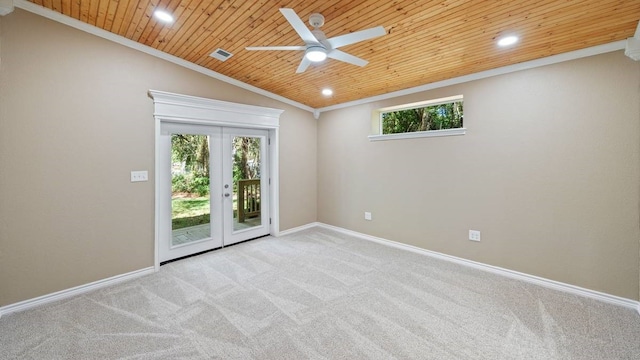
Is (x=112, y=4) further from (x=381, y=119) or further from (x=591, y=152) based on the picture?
(x=591, y=152)

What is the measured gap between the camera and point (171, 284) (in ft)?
9.78

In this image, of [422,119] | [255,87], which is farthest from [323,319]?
[255,87]

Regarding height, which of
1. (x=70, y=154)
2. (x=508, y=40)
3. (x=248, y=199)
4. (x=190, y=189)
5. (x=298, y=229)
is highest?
(x=508, y=40)

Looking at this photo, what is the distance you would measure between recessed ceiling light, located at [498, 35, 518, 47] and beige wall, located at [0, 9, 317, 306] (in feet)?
12.8

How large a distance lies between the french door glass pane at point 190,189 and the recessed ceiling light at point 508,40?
393 centimetres

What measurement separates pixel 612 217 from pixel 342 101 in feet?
12.7

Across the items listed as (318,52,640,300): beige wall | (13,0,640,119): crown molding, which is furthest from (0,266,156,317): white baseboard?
(318,52,640,300): beige wall

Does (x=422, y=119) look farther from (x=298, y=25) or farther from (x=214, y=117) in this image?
(x=214, y=117)

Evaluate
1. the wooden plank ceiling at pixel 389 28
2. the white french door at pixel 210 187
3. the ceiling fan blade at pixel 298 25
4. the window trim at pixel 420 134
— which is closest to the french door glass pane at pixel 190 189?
the white french door at pixel 210 187

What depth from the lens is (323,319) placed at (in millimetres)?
2320

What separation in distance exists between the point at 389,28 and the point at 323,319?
2.80 metres

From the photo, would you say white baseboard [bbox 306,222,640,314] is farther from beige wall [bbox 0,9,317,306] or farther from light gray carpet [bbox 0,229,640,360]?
beige wall [bbox 0,9,317,306]

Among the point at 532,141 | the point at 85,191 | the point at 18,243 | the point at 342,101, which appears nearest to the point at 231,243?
the point at 85,191

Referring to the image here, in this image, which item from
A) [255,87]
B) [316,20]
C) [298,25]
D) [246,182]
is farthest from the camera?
[246,182]
